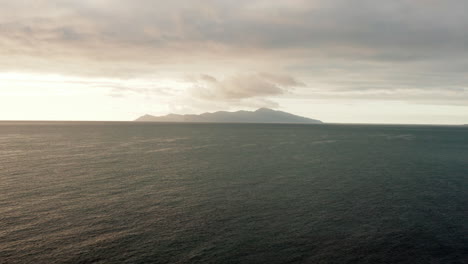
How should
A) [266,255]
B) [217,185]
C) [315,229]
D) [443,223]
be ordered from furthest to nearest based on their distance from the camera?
[217,185], [443,223], [315,229], [266,255]

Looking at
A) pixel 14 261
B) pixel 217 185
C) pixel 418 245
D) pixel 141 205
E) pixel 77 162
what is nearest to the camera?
pixel 14 261

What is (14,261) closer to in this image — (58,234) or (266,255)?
(58,234)

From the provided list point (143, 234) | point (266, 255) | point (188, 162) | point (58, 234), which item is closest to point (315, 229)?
point (266, 255)

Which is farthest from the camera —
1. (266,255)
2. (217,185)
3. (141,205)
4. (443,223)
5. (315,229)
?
(217,185)

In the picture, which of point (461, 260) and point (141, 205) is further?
point (141, 205)

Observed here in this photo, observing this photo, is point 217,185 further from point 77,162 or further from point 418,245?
point 77,162

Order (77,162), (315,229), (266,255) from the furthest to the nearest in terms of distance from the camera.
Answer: (77,162)
(315,229)
(266,255)

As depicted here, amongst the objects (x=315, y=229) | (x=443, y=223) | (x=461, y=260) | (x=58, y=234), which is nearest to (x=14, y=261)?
(x=58, y=234)

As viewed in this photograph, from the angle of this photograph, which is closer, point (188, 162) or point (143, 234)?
point (143, 234)
